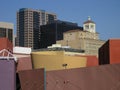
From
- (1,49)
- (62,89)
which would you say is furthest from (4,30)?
(62,89)

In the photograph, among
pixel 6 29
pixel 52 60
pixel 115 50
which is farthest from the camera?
pixel 6 29

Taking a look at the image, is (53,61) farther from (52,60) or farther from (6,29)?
(6,29)

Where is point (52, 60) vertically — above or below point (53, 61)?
above

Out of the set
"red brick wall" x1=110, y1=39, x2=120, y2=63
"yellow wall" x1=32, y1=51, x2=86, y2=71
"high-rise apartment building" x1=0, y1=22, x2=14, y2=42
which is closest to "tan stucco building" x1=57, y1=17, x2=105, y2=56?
"high-rise apartment building" x1=0, y1=22, x2=14, y2=42

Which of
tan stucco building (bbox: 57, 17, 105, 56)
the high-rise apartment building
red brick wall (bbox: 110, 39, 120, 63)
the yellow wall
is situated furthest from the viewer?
the high-rise apartment building

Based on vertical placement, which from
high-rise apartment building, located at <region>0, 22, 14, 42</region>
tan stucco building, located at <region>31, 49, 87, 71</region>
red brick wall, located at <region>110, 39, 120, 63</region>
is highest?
high-rise apartment building, located at <region>0, 22, 14, 42</region>

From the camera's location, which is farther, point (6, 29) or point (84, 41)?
point (84, 41)

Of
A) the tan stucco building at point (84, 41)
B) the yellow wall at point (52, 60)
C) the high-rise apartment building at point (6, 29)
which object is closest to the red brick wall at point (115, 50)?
the yellow wall at point (52, 60)

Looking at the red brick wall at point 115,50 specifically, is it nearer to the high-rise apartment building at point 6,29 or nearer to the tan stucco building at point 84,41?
the tan stucco building at point 84,41

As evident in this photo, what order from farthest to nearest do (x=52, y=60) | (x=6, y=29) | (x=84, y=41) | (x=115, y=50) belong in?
(x=84, y=41) → (x=6, y=29) → (x=52, y=60) → (x=115, y=50)

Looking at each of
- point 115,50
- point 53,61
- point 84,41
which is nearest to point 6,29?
point 84,41

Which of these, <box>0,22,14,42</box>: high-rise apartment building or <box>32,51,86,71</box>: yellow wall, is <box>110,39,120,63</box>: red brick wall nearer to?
<box>32,51,86,71</box>: yellow wall

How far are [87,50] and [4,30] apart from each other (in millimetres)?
42779

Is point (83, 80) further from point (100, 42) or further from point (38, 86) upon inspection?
point (100, 42)
